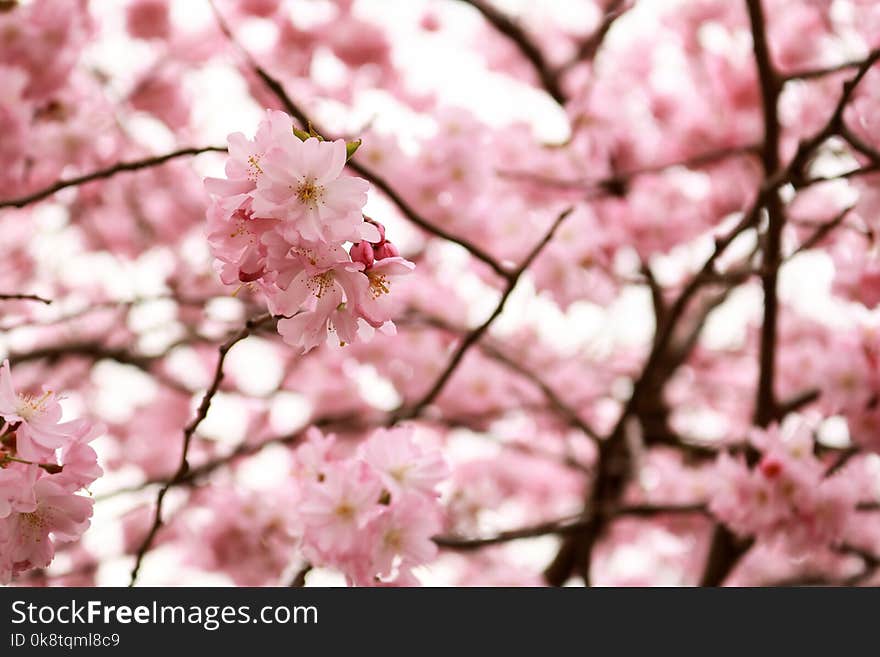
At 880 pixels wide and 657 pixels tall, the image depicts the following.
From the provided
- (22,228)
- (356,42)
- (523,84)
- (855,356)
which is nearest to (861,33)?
(855,356)

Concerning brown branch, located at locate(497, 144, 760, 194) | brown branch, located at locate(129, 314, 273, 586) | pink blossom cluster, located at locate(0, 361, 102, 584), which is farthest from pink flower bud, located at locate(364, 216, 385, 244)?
brown branch, located at locate(497, 144, 760, 194)

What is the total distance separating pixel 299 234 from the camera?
4.11 ft

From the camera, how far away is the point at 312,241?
1.25 meters

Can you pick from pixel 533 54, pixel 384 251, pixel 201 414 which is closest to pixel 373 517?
pixel 201 414

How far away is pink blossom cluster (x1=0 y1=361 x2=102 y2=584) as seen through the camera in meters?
1.39

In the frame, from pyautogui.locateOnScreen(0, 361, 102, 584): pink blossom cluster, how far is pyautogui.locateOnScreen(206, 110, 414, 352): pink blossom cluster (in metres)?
0.37

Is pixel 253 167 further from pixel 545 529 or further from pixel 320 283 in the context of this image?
pixel 545 529

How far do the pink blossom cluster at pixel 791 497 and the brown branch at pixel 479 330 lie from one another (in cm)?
101

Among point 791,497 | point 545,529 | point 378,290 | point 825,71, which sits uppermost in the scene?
point 825,71

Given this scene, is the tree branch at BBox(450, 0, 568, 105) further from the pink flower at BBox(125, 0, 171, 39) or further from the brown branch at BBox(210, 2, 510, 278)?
the brown branch at BBox(210, 2, 510, 278)

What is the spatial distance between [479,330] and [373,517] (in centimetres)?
50

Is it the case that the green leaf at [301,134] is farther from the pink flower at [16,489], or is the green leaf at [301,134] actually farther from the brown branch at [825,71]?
the brown branch at [825,71]

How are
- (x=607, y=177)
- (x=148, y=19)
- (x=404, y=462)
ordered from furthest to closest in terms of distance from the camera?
(x=148, y=19) → (x=607, y=177) → (x=404, y=462)

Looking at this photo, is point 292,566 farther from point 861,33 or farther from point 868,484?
point 861,33
